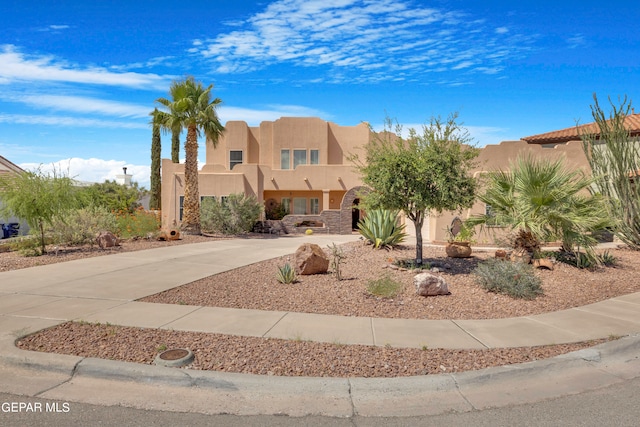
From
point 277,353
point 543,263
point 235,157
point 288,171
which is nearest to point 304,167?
point 288,171

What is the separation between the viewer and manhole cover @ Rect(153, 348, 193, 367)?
17.5 ft

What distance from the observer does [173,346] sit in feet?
19.6

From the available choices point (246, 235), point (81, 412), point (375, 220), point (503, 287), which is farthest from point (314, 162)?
point (81, 412)

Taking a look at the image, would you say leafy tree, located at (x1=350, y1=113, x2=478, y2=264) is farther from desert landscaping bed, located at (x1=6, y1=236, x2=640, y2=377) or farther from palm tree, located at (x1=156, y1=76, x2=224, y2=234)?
palm tree, located at (x1=156, y1=76, x2=224, y2=234)

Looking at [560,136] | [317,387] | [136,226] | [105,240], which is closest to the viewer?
[317,387]

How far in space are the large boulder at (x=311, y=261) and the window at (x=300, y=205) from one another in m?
21.0

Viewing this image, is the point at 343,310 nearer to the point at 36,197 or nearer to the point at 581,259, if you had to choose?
the point at 581,259

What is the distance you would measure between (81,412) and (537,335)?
18.8 ft

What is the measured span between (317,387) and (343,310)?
3.09m

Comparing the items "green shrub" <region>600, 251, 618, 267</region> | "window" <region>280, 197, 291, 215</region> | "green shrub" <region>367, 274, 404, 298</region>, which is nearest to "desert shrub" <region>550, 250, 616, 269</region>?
"green shrub" <region>600, 251, 618, 267</region>

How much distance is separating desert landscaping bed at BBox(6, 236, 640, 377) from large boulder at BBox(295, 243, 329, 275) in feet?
0.77

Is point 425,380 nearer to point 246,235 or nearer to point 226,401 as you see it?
point 226,401

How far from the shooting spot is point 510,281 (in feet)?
30.0

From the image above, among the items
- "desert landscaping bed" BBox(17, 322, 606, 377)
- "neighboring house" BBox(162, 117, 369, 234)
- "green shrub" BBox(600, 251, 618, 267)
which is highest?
"neighboring house" BBox(162, 117, 369, 234)
